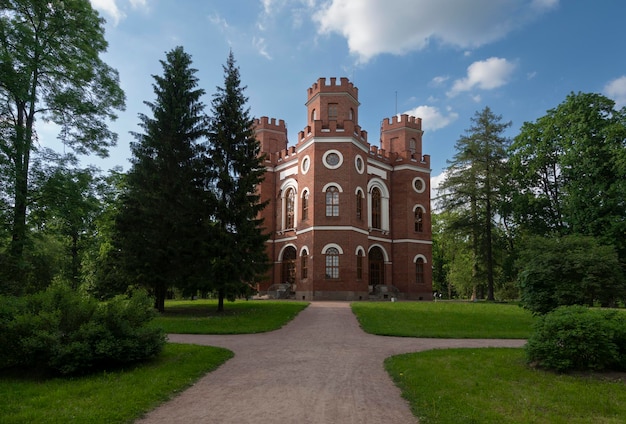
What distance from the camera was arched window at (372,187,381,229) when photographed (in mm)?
33719

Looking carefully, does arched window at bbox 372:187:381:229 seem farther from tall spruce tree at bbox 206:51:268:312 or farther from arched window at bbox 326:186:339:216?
tall spruce tree at bbox 206:51:268:312

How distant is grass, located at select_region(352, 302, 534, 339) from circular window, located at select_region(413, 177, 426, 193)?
1768 centimetres

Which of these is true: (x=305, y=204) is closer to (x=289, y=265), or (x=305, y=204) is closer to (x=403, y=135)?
(x=289, y=265)

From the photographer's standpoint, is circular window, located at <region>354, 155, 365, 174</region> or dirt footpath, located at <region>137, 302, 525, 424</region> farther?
circular window, located at <region>354, 155, 365, 174</region>

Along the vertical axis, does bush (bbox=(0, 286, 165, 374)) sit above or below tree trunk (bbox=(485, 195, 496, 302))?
below

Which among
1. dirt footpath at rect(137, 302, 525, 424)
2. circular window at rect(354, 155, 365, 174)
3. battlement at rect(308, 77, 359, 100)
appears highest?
battlement at rect(308, 77, 359, 100)

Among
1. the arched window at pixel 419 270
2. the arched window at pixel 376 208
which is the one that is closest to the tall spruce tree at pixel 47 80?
the arched window at pixel 376 208

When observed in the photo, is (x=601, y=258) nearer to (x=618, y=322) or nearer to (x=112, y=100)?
(x=618, y=322)

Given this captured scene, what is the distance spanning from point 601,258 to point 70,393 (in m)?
12.4

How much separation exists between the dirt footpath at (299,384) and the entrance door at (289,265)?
1907 cm

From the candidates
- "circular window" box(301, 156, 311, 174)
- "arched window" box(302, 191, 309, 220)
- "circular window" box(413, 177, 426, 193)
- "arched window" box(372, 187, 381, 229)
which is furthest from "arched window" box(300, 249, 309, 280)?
"circular window" box(413, 177, 426, 193)

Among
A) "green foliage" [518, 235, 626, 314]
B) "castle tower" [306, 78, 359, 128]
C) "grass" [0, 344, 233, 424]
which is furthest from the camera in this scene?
"castle tower" [306, 78, 359, 128]

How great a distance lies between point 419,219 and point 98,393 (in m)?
31.6

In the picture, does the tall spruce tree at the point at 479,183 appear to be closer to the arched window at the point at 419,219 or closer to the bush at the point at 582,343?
the arched window at the point at 419,219
